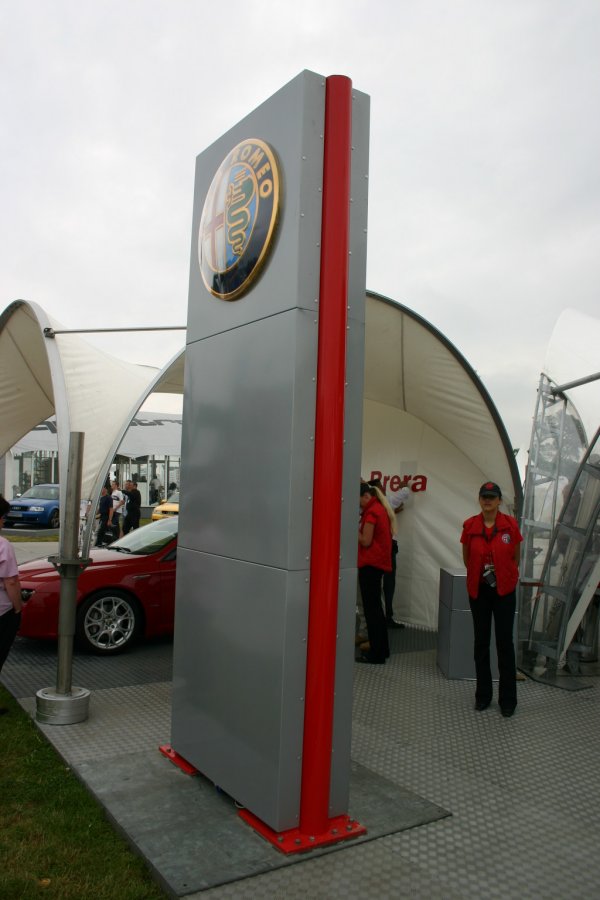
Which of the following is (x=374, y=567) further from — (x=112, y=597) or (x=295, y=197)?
(x=295, y=197)

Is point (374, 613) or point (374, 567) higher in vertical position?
point (374, 567)

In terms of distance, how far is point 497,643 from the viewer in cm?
586

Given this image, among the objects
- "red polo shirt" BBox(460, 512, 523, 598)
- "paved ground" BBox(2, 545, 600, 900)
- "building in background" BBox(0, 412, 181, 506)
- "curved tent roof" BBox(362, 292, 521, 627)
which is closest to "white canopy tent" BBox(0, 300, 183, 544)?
"paved ground" BBox(2, 545, 600, 900)

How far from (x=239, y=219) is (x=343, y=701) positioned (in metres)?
2.75

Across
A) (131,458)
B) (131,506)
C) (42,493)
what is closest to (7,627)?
(131,506)

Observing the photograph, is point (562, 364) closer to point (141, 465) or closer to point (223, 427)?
point (223, 427)

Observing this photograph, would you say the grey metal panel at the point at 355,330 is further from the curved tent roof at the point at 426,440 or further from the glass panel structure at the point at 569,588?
the glass panel structure at the point at 569,588

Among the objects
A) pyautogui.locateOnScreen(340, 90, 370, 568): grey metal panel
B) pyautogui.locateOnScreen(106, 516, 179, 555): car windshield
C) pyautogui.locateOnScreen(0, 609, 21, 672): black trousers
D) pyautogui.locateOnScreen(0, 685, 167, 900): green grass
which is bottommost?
pyautogui.locateOnScreen(0, 685, 167, 900): green grass

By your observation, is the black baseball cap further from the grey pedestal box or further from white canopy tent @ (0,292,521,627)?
white canopy tent @ (0,292,521,627)

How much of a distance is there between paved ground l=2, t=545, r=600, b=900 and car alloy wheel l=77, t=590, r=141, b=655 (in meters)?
0.25

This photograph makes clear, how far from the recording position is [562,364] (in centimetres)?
795

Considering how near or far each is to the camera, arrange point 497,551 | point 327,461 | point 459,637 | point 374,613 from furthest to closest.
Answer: point 374,613 < point 459,637 < point 497,551 < point 327,461

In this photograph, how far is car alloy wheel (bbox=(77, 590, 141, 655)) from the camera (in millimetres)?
7293

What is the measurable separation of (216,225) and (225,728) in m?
2.98
